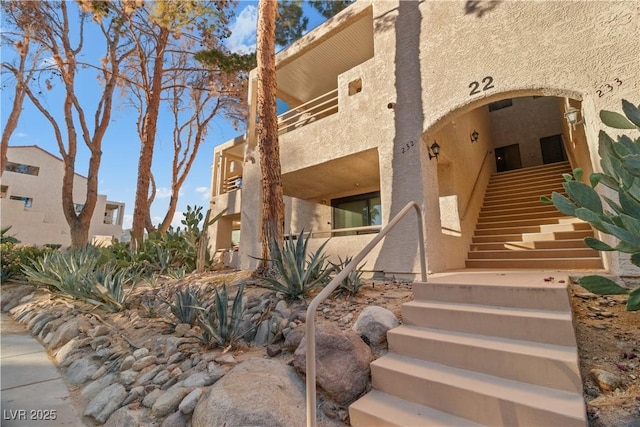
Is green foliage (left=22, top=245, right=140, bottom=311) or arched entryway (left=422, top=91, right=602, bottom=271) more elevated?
arched entryway (left=422, top=91, right=602, bottom=271)

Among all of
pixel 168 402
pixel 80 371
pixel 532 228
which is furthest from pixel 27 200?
pixel 532 228

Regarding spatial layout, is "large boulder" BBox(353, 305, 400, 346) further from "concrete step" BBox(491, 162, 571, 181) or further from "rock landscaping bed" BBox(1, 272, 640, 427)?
"concrete step" BBox(491, 162, 571, 181)

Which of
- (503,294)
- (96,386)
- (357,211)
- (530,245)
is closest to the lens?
(503,294)

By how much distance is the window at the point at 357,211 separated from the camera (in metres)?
9.81

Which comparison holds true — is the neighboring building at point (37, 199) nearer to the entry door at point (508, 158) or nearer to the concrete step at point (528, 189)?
the concrete step at point (528, 189)

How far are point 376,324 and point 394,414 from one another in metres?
0.97

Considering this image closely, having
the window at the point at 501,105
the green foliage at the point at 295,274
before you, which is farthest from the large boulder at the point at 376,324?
the window at the point at 501,105

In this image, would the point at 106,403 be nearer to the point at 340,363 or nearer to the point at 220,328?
the point at 220,328

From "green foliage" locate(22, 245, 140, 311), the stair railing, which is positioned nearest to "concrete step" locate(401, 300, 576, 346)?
the stair railing

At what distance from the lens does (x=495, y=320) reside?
2684 millimetres

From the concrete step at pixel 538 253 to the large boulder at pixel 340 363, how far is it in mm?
4755

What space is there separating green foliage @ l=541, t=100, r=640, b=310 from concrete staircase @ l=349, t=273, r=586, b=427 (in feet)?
1.57

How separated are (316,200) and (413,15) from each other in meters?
6.62

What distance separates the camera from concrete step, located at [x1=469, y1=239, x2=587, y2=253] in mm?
5773
